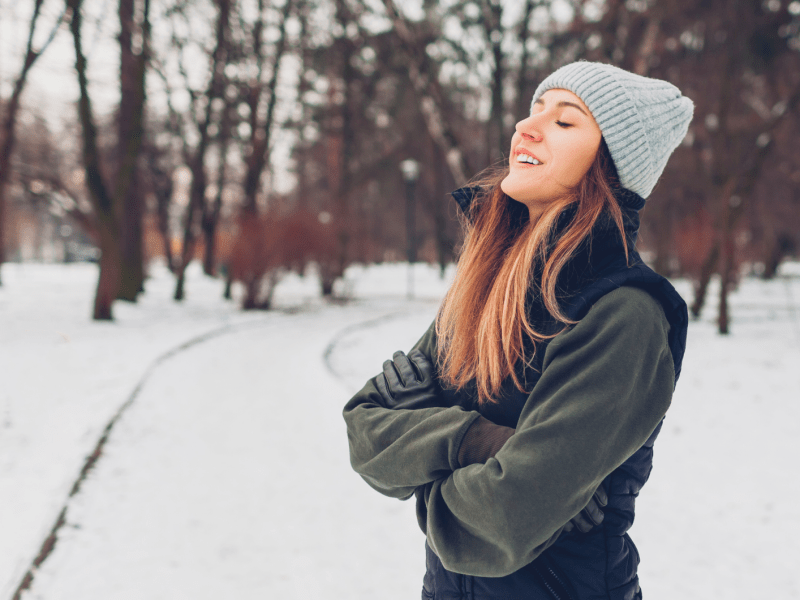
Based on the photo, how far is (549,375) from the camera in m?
1.05

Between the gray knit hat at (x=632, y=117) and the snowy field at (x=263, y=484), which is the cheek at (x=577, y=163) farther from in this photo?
the snowy field at (x=263, y=484)

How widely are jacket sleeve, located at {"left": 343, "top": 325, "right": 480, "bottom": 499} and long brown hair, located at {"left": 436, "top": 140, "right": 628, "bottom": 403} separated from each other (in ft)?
0.38

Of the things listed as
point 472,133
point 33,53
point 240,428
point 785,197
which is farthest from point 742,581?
point 472,133

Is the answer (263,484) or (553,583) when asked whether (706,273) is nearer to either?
(263,484)

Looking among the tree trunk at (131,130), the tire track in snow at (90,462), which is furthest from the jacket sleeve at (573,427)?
the tree trunk at (131,130)

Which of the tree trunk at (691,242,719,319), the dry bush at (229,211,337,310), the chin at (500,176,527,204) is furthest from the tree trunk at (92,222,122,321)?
the chin at (500,176,527,204)

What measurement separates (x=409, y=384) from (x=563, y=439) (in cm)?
45

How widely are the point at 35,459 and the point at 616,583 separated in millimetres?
4438

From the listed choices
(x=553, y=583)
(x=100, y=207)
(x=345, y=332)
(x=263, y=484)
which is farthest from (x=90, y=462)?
(x=100, y=207)

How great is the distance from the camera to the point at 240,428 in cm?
533

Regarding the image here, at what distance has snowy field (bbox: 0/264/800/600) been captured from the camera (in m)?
3.04

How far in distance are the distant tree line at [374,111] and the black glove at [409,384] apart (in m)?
3.81

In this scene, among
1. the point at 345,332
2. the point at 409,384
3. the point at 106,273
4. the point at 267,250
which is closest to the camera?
the point at 409,384

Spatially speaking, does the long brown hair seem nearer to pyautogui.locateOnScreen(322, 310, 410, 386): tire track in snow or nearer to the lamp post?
pyautogui.locateOnScreen(322, 310, 410, 386): tire track in snow
